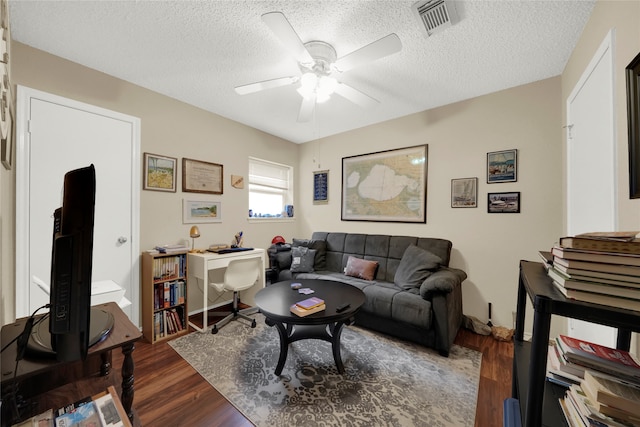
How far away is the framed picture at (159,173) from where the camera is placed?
100 inches

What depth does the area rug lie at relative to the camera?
59.0 inches

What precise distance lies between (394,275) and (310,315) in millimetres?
1565

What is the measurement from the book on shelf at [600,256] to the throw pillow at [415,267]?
76.2 inches

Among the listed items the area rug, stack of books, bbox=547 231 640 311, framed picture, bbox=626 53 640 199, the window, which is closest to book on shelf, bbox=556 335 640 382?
stack of books, bbox=547 231 640 311

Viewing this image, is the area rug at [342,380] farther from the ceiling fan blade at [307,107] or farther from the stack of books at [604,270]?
the ceiling fan blade at [307,107]

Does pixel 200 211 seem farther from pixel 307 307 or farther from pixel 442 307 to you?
pixel 442 307

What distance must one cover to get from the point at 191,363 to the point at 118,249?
132 cm

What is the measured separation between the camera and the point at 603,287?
1.86 ft

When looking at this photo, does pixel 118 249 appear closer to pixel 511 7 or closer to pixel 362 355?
pixel 362 355

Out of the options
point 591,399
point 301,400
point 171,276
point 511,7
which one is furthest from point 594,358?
point 171,276

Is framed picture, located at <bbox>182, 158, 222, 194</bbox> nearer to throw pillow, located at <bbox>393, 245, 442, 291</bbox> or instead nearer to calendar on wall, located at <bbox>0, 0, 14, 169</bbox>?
calendar on wall, located at <bbox>0, 0, 14, 169</bbox>

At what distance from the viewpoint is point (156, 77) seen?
92.0 inches

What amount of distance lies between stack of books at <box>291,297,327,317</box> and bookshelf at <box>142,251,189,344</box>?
1.50 m

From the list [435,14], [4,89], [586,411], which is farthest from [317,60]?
[586,411]
